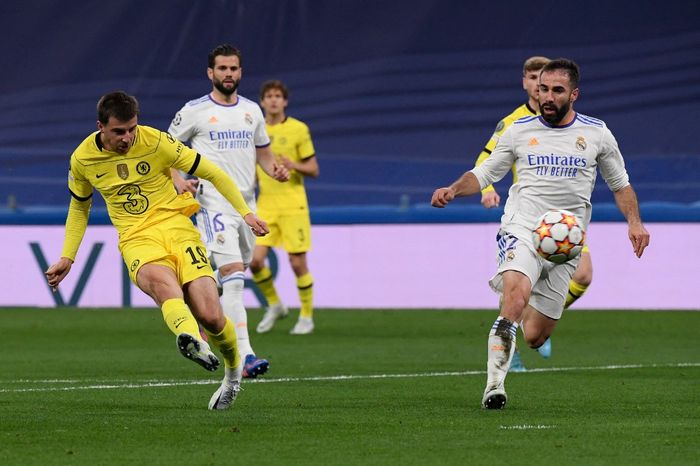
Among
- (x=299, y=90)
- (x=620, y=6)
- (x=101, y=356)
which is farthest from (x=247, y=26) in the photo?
(x=101, y=356)

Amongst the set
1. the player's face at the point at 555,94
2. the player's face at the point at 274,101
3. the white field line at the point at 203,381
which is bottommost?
the white field line at the point at 203,381

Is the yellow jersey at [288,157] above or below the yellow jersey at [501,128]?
below

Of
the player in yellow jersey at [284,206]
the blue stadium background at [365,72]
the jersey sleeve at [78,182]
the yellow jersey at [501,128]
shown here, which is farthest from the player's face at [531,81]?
the blue stadium background at [365,72]

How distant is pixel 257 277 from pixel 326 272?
8.85ft

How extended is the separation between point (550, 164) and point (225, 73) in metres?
3.48

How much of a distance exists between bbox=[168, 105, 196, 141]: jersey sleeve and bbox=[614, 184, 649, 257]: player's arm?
12.2 feet

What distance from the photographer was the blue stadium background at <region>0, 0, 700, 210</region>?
802 inches

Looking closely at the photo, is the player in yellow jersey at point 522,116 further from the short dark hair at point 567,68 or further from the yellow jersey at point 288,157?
the yellow jersey at point 288,157

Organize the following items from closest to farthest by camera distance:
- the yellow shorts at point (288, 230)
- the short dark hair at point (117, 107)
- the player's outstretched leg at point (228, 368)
Answer: the short dark hair at point (117, 107), the player's outstretched leg at point (228, 368), the yellow shorts at point (288, 230)

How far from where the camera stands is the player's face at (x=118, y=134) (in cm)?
808

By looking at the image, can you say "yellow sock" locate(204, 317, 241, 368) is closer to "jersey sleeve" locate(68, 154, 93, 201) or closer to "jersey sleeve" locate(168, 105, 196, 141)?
"jersey sleeve" locate(68, 154, 93, 201)

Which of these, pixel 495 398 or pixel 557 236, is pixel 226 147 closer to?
pixel 557 236

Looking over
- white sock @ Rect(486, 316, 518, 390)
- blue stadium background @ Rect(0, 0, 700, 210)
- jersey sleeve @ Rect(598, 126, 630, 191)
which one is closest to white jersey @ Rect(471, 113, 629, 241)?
jersey sleeve @ Rect(598, 126, 630, 191)

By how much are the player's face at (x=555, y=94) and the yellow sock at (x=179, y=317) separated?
2376 millimetres
